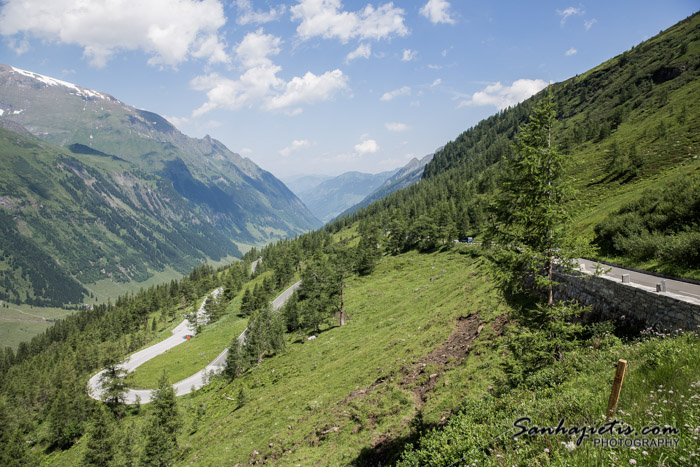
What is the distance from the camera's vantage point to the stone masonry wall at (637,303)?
13023 millimetres

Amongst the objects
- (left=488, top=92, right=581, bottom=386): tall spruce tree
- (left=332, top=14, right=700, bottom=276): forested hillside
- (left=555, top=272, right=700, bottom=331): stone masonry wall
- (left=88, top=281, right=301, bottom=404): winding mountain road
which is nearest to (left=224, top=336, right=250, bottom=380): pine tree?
(left=88, top=281, right=301, bottom=404): winding mountain road

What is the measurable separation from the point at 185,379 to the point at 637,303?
95697mm

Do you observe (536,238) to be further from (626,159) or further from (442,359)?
(626,159)

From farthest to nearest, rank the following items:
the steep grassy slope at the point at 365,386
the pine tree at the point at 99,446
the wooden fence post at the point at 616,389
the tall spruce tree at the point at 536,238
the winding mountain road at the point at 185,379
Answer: the winding mountain road at the point at 185,379 → the pine tree at the point at 99,446 → the steep grassy slope at the point at 365,386 → the tall spruce tree at the point at 536,238 → the wooden fence post at the point at 616,389

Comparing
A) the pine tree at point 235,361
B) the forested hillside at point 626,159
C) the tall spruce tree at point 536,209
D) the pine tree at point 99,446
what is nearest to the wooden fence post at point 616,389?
the tall spruce tree at point 536,209

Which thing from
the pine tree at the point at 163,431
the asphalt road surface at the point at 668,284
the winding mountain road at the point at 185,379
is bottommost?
the winding mountain road at the point at 185,379

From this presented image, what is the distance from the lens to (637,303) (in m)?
15.3

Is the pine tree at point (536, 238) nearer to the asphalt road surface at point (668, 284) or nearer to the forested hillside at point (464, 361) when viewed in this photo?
the forested hillside at point (464, 361)

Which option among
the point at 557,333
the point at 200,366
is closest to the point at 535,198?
the point at 557,333

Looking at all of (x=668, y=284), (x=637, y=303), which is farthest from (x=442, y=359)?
(x=668, y=284)

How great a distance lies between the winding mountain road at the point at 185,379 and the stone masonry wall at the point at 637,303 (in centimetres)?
6792

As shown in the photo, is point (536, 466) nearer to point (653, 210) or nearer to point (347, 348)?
point (653, 210)

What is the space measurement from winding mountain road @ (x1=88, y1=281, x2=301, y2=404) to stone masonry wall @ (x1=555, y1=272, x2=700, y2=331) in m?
67.9

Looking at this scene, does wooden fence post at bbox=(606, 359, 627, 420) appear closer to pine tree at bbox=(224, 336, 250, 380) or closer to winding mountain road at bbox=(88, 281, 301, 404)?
pine tree at bbox=(224, 336, 250, 380)
